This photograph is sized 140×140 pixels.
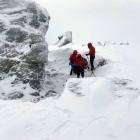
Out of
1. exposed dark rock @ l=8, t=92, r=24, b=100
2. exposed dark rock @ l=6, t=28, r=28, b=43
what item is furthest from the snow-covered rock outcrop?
exposed dark rock @ l=8, t=92, r=24, b=100

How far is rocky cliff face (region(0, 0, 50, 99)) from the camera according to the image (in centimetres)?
2427

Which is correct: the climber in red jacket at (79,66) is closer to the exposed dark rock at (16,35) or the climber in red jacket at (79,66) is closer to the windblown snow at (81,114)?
the exposed dark rock at (16,35)

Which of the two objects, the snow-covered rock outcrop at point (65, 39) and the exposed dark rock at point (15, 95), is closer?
the exposed dark rock at point (15, 95)

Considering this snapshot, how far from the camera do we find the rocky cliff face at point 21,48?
2427 cm

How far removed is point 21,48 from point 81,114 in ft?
49.3

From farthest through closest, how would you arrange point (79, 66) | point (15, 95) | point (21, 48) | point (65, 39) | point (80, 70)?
1. point (65, 39)
2. point (21, 48)
3. point (80, 70)
4. point (79, 66)
5. point (15, 95)

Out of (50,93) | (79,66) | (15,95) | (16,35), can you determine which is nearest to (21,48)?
(16,35)

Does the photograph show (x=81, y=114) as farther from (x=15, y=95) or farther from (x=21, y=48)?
(x=21, y=48)

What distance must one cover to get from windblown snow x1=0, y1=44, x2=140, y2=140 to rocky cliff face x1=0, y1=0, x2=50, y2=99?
9.54 meters

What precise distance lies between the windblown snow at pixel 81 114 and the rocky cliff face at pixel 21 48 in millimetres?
9537

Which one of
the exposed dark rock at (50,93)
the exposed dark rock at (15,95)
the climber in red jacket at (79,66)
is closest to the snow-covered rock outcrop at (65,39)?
the exposed dark rock at (50,93)

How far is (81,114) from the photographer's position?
1221 centimetres

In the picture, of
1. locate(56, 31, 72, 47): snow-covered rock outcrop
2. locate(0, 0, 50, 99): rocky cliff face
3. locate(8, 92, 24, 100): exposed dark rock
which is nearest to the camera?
locate(8, 92, 24, 100): exposed dark rock

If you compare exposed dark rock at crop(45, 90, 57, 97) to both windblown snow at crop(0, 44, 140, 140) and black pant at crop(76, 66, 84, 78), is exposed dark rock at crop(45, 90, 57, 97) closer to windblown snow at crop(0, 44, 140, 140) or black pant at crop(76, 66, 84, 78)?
black pant at crop(76, 66, 84, 78)
